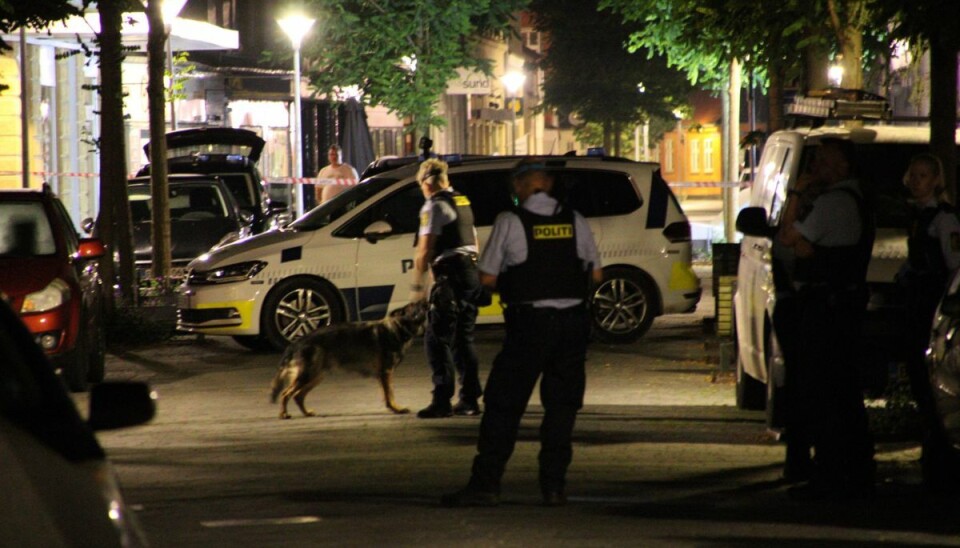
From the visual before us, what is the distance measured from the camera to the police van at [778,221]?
10117 millimetres

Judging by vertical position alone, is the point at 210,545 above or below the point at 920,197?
below

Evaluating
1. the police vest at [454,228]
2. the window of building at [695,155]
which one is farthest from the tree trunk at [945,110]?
the window of building at [695,155]

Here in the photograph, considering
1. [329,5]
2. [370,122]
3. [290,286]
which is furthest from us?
[370,122]

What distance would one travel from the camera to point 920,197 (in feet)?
→ 32.0

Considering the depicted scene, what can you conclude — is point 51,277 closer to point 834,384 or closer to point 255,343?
point 255,343

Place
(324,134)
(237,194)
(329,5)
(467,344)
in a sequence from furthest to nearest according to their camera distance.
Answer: (324,134), (329,5), (237,194), (467,344)

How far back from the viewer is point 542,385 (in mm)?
8172

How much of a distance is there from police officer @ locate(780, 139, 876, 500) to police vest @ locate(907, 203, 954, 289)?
1127 mm

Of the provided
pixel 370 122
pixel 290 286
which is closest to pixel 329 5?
pixel 370 122

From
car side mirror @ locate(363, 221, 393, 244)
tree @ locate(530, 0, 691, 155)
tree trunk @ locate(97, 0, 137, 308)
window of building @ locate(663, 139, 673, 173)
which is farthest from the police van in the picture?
window of building @ locate(663, 139, 673, 173)

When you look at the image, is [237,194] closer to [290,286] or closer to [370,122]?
[290,286]

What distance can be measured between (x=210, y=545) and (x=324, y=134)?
3852cm

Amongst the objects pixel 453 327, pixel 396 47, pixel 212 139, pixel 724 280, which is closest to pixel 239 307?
pixel 724 280

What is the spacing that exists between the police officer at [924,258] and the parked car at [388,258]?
21.2ft
